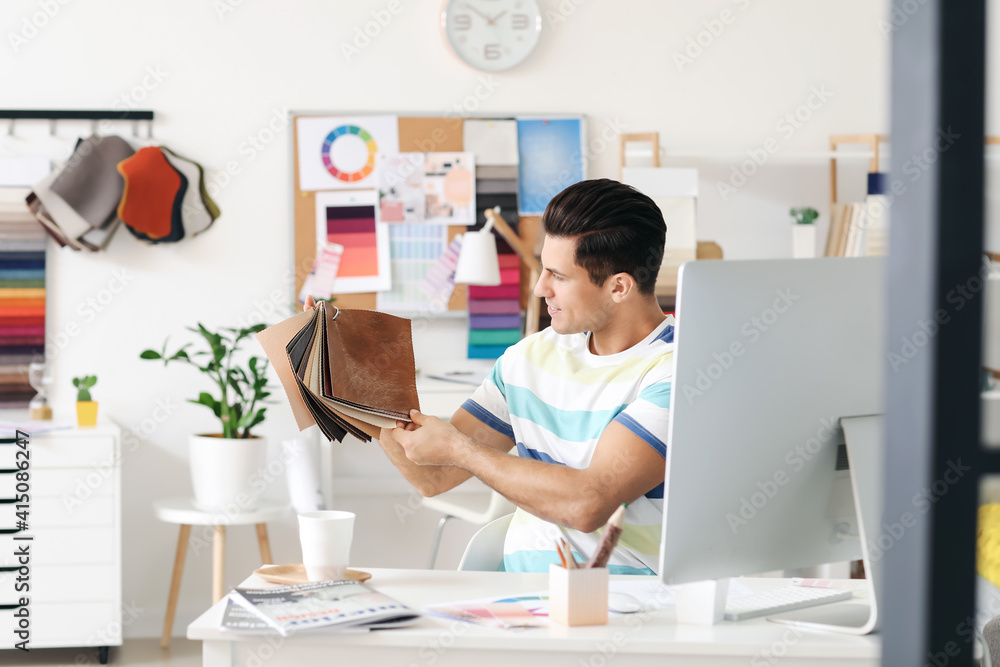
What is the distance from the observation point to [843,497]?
1103mm

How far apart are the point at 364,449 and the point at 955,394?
128 inches

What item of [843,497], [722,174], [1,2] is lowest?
[843,497]

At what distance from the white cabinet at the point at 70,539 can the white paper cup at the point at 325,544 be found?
188cm

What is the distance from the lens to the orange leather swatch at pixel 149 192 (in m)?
3.24

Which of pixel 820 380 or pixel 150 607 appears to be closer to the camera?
pixel 820 380

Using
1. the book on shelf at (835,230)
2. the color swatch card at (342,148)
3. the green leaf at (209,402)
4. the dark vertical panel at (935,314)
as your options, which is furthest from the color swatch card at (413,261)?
the dark vertical panel at (935,314)

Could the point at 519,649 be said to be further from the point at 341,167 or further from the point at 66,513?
the point at 341,167

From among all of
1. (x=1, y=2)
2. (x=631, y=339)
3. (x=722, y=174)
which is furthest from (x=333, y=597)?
(x=1, y=2)

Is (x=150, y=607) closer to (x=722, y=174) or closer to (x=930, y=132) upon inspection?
(x=722, y=174)

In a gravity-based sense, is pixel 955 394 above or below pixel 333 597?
above

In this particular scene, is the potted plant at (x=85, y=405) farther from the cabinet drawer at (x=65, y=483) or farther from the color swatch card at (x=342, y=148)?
the color swatch card at (x=342, y=148)

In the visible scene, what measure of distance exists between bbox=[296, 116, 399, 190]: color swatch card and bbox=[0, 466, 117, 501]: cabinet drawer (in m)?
1.21

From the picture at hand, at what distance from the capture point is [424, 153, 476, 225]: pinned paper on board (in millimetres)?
3494

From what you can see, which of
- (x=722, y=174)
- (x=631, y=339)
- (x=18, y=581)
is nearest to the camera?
(x=631, y=339)
